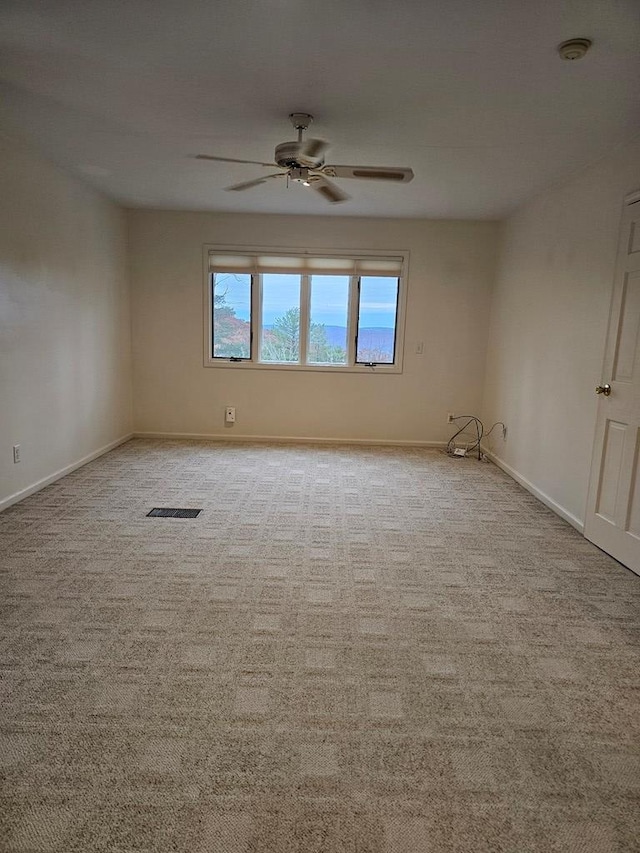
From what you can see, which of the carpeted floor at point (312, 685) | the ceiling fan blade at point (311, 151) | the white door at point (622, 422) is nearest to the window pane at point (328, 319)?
the carpeted floor at point (312, 685)

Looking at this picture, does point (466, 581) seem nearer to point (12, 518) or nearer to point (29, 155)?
point (12, 518)

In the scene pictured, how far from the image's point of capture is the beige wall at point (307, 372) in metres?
5.52

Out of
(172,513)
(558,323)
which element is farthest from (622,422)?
(172,513)

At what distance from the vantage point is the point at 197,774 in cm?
147

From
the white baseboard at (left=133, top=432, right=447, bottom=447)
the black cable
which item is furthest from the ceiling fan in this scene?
the black cable

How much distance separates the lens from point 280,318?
5.74 m

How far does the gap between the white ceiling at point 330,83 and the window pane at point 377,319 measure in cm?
162

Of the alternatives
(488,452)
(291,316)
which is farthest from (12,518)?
(488,452)

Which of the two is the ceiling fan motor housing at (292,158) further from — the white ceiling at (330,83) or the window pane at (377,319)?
the window pane at (377,319)

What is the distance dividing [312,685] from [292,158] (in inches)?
103

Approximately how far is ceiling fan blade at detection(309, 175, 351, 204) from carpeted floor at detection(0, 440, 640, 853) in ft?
7.07

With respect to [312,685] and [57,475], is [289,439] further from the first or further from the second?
[312,685]

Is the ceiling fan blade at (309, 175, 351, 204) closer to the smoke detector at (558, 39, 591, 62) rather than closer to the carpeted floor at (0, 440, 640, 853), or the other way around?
the smoke detector at (558, 39, 591, 62)

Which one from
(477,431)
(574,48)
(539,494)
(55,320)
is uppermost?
(574,48)
